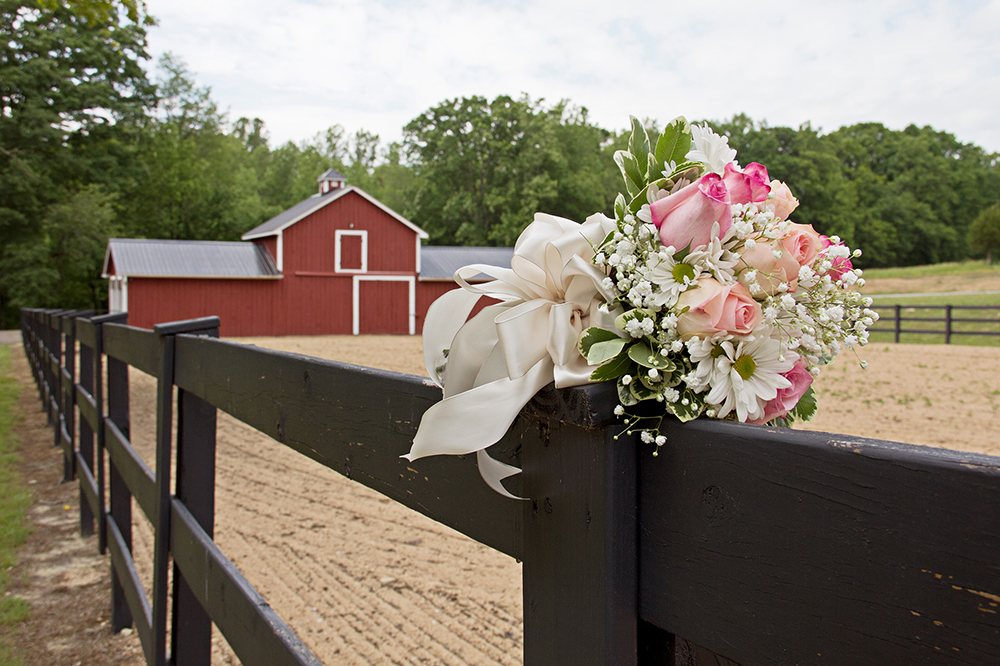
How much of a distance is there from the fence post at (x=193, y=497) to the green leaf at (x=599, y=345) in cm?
153

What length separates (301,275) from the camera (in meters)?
23.8

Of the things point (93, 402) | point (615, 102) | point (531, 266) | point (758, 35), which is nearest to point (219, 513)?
point (93, 402)

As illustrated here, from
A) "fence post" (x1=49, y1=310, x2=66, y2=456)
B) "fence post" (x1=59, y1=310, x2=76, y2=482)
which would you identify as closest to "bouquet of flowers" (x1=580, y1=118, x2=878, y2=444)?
"fence post" (x1=59, y1=310, x2=76, y2=482)

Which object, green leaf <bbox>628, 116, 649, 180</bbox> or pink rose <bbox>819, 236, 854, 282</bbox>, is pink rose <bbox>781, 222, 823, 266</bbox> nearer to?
pink rose <bbox>819, 236, 854, 282</bbox>

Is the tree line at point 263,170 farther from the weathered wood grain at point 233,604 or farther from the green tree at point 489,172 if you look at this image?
the weathered wood grain at point 233,604

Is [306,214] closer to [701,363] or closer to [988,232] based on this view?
[701,363]

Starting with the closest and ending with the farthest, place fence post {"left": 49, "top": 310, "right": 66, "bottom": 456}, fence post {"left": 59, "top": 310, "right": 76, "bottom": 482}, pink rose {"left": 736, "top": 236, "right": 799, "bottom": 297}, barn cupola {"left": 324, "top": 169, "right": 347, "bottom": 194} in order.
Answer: pink rose {"left": 736, "top": 236, "right": 799, "bottom": 297}
fence post {"left": 59, "top": 310, "right": 76, "bottom": 482}
fence post {"left": 49, "top": 310, "right": 66, "bottom": 456}
barn cupola {"left": 324, "top": 169, "right": 347, "bottom": 194}

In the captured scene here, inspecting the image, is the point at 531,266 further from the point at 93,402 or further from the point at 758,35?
the point at 758,35

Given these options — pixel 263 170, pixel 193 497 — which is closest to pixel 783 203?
pixel 193 497

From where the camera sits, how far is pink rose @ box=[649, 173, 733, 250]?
75 centimetres

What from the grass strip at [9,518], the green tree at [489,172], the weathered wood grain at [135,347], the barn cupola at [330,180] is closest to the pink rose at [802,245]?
the weathered wood grain at [135,347]

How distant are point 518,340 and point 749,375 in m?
0.25

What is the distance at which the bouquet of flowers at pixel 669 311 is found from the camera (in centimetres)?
73

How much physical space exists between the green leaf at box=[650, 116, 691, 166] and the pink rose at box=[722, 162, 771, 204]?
0.06m
